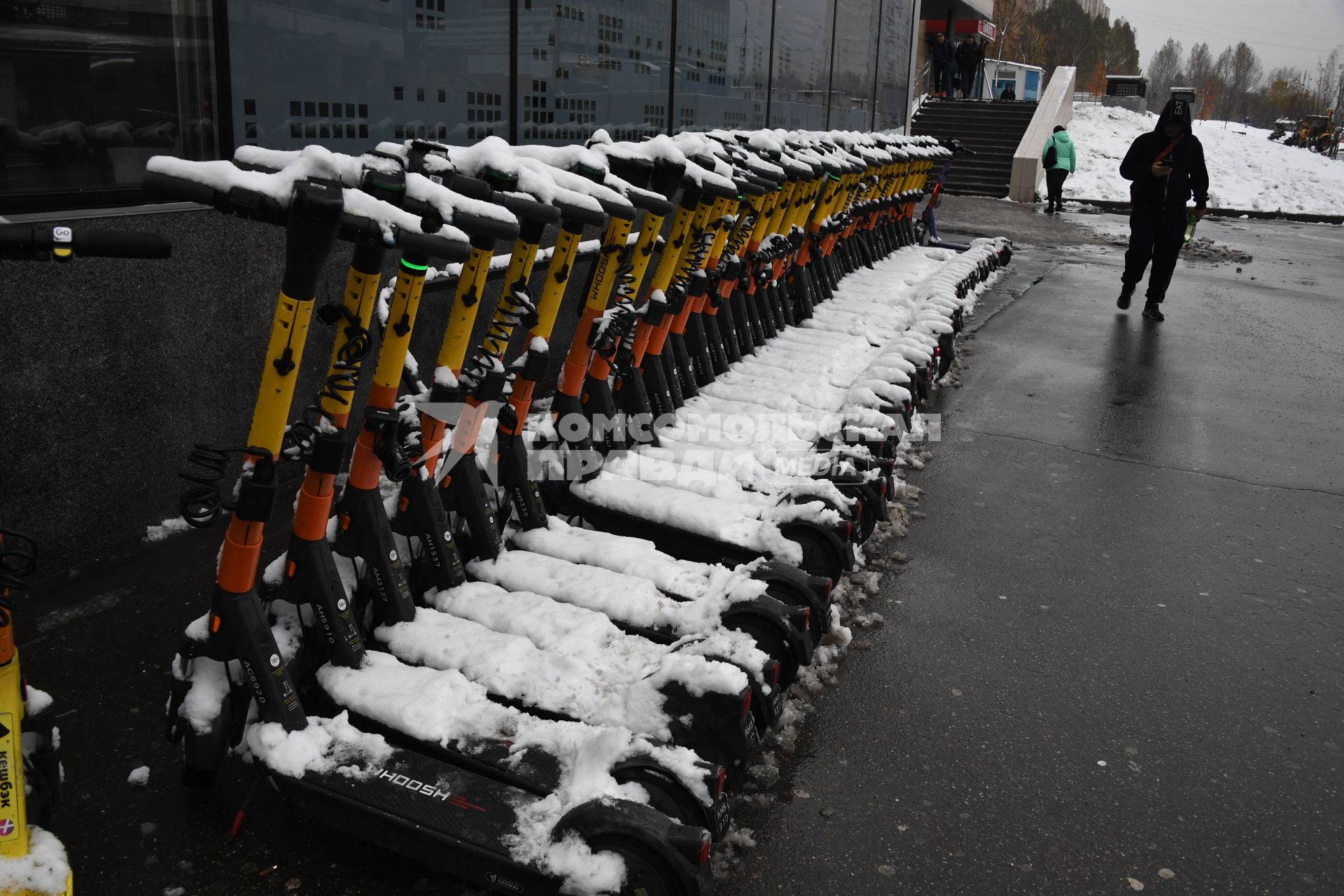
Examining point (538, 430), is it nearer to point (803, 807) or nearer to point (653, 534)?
point (653, 534)

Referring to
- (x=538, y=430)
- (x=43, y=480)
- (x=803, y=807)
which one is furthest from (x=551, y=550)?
(x=43, y=480)

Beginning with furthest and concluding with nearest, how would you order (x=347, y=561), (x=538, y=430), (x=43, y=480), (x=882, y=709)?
(x=538, y=430) → (x=43, y=480) → (x=882, y=709) → (x=347, y=561)

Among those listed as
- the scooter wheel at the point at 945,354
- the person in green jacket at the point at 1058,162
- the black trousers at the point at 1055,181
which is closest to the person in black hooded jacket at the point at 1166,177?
the scooter wheel at the point at 945,354

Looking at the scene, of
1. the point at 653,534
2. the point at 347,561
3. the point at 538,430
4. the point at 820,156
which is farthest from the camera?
the point at 820,156

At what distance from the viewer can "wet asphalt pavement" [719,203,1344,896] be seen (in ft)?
9.59

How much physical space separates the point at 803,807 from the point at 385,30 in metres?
4.68

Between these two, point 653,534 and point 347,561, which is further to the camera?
point 653,534

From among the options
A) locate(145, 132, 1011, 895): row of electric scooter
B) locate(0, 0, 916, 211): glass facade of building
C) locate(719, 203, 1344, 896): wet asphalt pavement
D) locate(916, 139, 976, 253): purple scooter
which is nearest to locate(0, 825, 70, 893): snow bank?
locate(145, 132, 1011, 895): row of electric scooter

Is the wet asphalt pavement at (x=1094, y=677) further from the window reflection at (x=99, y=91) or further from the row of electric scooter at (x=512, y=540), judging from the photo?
the window reflection at (x=99, y=91)

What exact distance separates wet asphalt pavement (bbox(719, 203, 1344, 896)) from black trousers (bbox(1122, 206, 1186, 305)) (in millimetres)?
3165

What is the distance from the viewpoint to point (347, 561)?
3.34m

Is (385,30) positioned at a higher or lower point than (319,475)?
higher

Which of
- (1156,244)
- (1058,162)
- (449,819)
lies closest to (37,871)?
(449,819)
